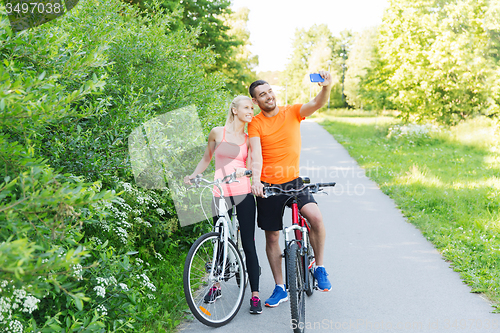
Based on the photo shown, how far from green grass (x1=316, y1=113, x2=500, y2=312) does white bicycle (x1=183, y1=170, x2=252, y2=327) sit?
256cm

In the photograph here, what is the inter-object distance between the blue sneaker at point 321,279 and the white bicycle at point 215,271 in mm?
724

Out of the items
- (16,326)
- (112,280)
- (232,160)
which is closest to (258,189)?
(232,160)

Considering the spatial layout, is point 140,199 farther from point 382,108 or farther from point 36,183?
point 382,108

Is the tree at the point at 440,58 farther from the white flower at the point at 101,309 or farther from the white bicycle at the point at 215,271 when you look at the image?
the white flower at the point at 101,309

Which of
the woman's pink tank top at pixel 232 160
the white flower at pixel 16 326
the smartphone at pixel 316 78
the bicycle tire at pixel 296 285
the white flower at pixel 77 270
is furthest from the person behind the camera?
the woman's pink tank top at pixel 232 160

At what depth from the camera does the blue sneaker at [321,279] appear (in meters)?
3.99

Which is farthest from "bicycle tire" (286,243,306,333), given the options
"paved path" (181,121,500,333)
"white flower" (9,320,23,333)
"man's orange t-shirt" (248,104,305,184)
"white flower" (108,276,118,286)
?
"white flower" (9,320,23,333)

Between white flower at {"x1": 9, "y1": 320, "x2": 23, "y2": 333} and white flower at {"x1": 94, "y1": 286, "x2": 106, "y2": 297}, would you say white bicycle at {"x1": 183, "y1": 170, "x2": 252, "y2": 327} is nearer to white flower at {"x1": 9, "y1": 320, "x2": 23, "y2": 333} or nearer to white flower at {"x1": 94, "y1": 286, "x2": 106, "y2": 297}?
white flower at {"x1": 94, "y1": 286, "x2": 106, "y2": 297}

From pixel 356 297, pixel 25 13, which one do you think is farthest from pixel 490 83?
pixel 25 13

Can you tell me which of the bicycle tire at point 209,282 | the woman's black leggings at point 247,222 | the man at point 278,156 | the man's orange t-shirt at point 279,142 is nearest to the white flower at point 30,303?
the bicycle tire at point 209,282

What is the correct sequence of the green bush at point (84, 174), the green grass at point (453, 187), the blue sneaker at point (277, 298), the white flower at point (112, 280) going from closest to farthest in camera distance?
the green bush at point (84, 174) → the white flower at point (112, 280) → the blue sneaker at point (277, 298) → the green grass at point (453, 187)

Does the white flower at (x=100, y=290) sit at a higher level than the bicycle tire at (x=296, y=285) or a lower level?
higher

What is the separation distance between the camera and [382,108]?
22.5m

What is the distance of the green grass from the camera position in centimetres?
514
